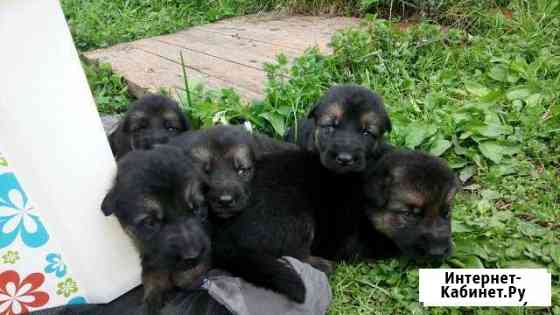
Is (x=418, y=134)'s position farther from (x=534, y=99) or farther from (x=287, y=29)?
(x=287, y=29)

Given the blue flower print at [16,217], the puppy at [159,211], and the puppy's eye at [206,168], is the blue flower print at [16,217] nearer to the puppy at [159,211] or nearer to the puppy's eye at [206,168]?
the puppy at [159,211]

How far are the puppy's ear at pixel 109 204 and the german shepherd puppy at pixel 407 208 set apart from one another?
4.95 feet

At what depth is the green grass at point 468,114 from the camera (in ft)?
10.5

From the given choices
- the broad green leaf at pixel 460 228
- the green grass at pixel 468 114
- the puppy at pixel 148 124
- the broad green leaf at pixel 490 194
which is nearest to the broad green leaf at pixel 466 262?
the green grass at pixel 468 114

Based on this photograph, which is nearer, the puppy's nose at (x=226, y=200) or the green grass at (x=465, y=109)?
the puppy's nose at (x=226, y=200)

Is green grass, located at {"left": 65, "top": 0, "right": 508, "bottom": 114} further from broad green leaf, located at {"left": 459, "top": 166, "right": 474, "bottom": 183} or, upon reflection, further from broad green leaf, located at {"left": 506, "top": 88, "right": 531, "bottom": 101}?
broad green leaf, located at {"left": 459, "top": 166, "right": 474, "bottom": 183}

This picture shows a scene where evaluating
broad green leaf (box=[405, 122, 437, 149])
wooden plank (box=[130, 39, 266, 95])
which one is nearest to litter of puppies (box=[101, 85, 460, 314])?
broad green leaf (box=[405, 122, 437, 149])

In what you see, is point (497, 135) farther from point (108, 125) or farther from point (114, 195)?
point (108, 125)

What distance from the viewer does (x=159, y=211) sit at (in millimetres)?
2637

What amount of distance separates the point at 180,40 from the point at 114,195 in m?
5.74

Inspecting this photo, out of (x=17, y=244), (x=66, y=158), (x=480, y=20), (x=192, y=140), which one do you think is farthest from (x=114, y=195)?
(x=480, y=20)

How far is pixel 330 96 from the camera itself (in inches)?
152

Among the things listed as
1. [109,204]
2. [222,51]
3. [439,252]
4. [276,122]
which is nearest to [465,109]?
[276,122]

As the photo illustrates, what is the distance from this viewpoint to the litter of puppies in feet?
8.76
